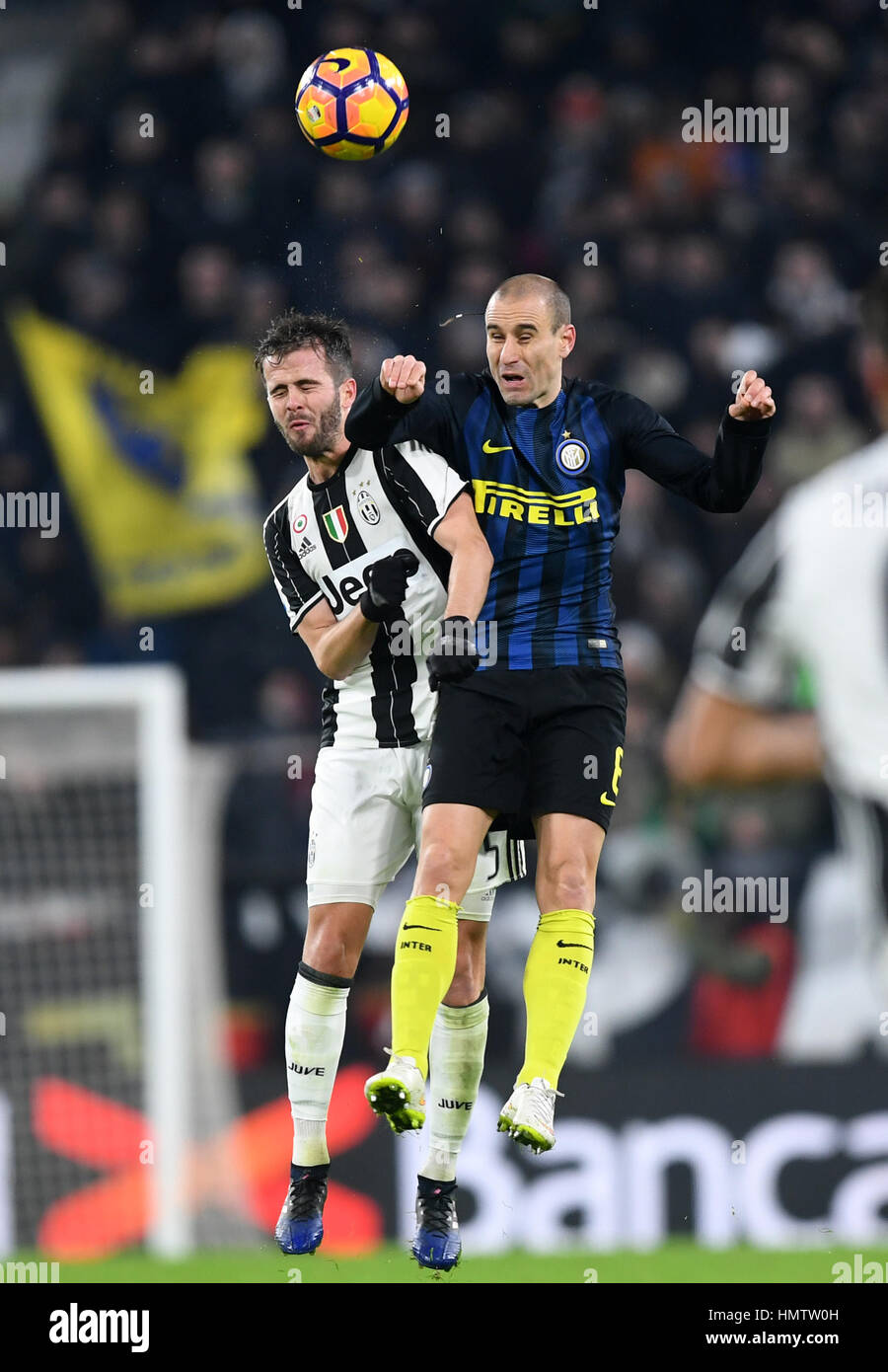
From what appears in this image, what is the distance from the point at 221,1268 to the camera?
9312 millimetres

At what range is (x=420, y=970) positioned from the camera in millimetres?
5168

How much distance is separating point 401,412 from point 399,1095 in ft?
6.03

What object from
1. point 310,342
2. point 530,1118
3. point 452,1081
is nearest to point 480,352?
point 310,342

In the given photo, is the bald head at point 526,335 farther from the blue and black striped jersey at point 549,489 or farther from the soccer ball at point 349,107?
the soccer ball at point 349,107

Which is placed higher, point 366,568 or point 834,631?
point 366,568

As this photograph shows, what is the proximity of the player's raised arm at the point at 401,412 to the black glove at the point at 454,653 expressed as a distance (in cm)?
57

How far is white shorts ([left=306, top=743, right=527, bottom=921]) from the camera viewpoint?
18.9ft

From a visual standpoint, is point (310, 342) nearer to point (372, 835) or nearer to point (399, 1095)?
point (372, 835)

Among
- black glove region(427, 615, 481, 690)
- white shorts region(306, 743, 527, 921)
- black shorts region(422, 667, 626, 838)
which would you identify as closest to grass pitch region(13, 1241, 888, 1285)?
white shorts region(306, 743, 527, 921)

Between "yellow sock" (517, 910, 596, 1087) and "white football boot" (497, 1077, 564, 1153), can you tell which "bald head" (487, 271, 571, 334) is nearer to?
"yellow sock" (517, 910, 596, 1087)

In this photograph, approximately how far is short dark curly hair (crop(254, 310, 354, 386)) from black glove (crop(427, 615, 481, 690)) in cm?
95

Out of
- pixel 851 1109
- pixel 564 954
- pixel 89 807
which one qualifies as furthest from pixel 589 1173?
pixel 564 954
